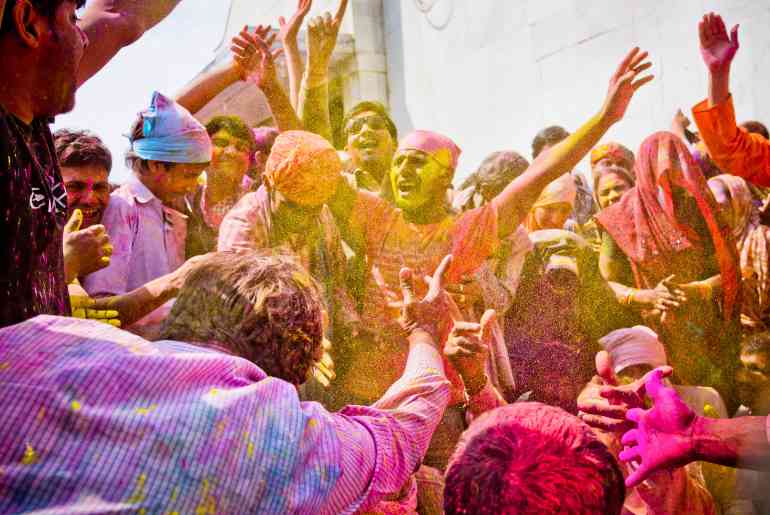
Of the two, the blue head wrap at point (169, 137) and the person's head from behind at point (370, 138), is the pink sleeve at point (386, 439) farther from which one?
the person's head from behind at point (370, 138)

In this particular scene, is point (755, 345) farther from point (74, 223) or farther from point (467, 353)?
point (74, 223)

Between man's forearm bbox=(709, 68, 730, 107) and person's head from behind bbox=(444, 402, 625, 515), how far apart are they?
2.02 meters

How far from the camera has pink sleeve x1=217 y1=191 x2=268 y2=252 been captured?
9.43 feet

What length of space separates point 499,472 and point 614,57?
2220mm

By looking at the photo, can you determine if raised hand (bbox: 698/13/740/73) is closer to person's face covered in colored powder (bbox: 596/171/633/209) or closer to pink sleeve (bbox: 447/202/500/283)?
person's face covered in colored powder (bbox: 596/171/633/209)

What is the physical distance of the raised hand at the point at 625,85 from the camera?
10.1 feet

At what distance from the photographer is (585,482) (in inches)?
53.1

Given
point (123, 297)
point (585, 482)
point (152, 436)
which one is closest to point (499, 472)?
point (585, 482)

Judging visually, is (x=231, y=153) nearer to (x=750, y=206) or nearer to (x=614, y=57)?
(x=614, y=57)

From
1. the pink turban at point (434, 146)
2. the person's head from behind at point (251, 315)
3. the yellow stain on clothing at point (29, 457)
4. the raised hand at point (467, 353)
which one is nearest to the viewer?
the yellow stain on clothing at point (29, 457)

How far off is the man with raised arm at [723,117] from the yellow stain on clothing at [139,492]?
2590 millimetres

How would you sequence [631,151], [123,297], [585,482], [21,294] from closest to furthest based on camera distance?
[585,482] < [21,294] < [123,297] < [631,151]

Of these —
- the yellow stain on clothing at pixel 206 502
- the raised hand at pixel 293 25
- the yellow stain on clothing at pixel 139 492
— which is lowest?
the yellow stain on clothing at pixel 206 502

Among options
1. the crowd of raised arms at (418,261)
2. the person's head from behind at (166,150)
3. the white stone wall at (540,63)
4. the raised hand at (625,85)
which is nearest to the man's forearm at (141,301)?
the crowd of raised arms at (418,261)
